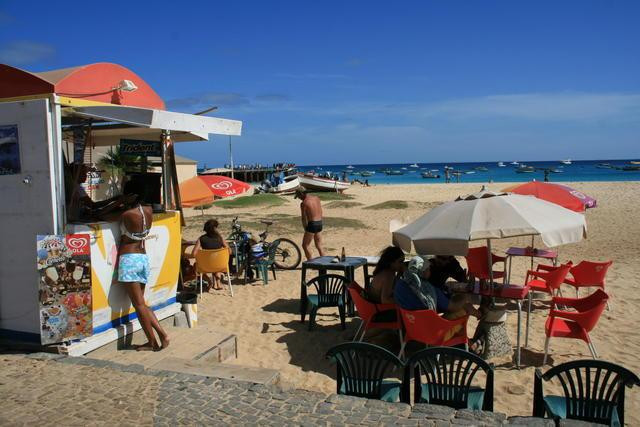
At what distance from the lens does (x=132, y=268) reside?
4.86 m

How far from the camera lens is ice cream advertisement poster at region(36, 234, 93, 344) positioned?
14.6 ft

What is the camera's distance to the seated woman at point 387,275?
5.20 metres

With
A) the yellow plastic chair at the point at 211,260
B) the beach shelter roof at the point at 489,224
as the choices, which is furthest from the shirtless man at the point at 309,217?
the beach shelter roof at the point at 489,224

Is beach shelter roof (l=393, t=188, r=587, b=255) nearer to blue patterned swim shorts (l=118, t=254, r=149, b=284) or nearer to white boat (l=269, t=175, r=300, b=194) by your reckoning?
blue patterned swim shorts (l=118, t=254, r=149, b=284)

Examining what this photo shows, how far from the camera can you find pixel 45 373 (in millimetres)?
4180

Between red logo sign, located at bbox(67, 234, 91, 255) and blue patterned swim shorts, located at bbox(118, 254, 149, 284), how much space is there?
37 centimetres

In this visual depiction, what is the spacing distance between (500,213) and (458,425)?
2.27 m

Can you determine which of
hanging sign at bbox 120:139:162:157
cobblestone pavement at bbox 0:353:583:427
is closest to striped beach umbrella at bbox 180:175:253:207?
hanging sign at bbox 120:139:162:157

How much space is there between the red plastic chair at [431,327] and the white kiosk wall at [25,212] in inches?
135

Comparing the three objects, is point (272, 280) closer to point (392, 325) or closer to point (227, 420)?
point (392, 325)

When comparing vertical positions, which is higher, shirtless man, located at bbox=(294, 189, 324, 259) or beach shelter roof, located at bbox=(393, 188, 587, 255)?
beach shelter roof, located at bbox=(393, 188, 587, 255)

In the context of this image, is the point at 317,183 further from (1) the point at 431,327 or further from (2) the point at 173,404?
(2) the point at 173,404

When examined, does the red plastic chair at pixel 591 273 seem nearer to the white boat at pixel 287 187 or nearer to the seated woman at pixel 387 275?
the seated woman at pixel 387 275

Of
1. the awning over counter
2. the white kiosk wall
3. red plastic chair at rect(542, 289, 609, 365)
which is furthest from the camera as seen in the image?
red plastic chair at rect(542, 289, 609, 365)
